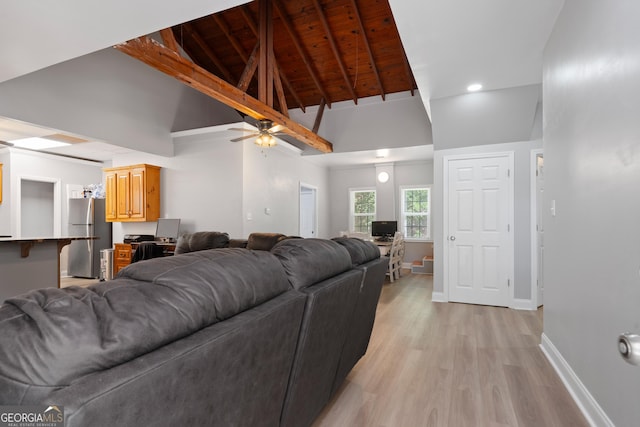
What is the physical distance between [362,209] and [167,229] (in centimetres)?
480

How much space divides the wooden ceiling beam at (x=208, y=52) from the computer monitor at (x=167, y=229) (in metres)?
3.07

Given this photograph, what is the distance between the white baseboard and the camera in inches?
168

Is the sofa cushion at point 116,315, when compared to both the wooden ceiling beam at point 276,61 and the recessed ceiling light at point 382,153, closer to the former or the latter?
the wooden ceiling beam at point 276,61

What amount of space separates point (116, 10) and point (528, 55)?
3.58 metres

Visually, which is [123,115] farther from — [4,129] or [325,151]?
[325,151]

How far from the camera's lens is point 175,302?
0.85 metres

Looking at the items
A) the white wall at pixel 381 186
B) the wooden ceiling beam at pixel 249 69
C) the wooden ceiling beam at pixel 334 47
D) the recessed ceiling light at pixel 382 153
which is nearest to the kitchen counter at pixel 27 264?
the wooden ceiling beam at pixel 249 69

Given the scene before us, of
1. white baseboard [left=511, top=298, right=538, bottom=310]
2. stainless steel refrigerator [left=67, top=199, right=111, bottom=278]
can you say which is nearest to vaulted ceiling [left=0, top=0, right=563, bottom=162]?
white baseboard [left=511, top=298, right=538, bottom=310]

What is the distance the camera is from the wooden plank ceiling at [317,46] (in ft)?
16.7

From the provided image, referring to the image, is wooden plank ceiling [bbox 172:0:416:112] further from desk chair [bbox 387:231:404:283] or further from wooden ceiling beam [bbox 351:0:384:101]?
desk chair [bbox 387:231:404:283]

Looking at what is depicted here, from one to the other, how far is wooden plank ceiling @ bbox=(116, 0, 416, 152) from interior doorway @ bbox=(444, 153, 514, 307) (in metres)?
2.45

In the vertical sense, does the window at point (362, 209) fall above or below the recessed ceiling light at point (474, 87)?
below

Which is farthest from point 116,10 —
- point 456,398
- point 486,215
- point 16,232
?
point 16,232

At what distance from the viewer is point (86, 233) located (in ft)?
21.9
